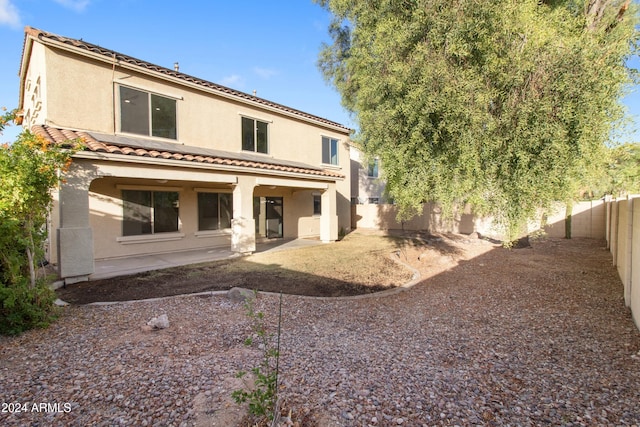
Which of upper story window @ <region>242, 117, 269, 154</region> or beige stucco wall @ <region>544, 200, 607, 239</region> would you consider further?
beige stucco wall @ <region>544, 200, 607, 239</region>

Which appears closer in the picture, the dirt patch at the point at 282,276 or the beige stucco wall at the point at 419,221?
the dirt patch at the point at 282,276

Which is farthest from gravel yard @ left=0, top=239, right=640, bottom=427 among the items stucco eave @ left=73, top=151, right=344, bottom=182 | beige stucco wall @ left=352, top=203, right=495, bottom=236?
beige stucco wall @ left=352, top=203, right=495, bottom=236

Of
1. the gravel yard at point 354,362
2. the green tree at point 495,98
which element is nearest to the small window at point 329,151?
the green tree at point 495,98

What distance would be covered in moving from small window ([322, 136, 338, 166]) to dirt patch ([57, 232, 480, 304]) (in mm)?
7295

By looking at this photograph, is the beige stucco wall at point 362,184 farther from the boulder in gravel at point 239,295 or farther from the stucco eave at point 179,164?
the boulder in gravel at point 239,295

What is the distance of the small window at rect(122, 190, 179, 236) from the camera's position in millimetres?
11102

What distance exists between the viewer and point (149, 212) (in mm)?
11625

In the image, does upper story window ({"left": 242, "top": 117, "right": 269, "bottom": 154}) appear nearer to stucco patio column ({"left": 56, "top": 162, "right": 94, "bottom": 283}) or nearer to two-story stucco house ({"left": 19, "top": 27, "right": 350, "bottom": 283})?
two-story stucco house ({"left": 19, "top": 27, "right": 350, "bottom": 283})

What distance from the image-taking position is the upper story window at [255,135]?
14.4 metres

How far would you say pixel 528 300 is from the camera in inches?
275

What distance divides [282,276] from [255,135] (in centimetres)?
820

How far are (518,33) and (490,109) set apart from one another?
1.53 m

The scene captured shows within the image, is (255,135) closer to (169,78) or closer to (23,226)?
(169,78)

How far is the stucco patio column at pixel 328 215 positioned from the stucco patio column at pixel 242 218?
4574 millimetres
